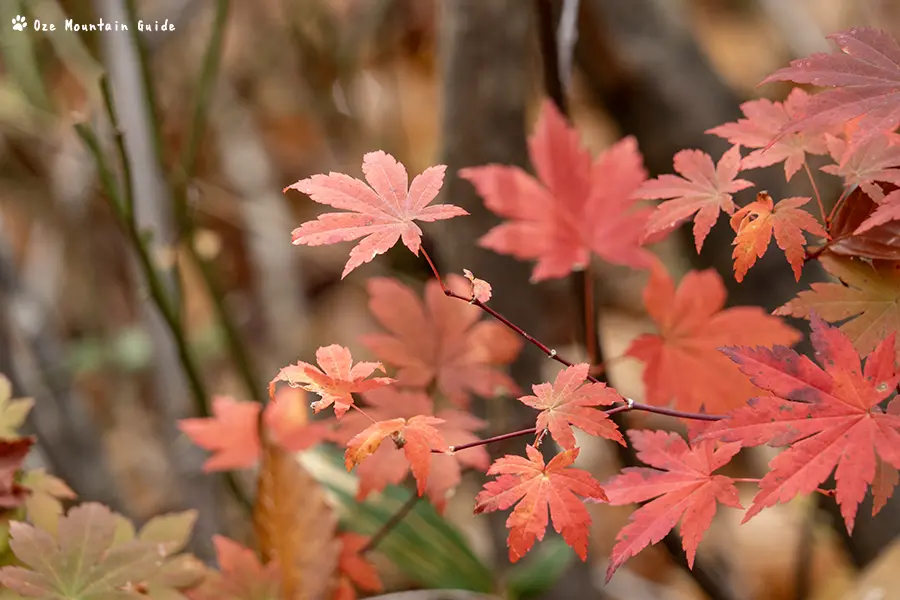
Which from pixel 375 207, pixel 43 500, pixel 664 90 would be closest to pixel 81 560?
pixel 43 500

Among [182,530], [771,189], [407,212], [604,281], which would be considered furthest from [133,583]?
[604,281]

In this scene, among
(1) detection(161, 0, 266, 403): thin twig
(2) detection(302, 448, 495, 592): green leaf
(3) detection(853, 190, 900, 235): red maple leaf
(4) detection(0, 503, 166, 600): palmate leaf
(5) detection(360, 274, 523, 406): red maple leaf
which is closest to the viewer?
(3) detection(853, 190, 900, 235): red maple leaf

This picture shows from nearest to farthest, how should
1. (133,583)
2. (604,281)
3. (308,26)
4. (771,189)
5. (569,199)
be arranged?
A: (133,583), (569,199), (771,189), (308,26), (604,281)

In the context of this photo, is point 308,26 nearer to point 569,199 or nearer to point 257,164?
point 257,164

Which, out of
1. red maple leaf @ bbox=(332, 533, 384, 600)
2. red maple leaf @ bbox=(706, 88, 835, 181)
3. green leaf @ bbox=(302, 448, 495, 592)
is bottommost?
green leaf @ bbox=(302, 448, 495, 592)

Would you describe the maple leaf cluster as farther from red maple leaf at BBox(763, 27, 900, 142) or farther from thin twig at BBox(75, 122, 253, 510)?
thin twig at BBox(75, 122, 253, 510)

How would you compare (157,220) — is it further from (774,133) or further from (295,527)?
(774,133)

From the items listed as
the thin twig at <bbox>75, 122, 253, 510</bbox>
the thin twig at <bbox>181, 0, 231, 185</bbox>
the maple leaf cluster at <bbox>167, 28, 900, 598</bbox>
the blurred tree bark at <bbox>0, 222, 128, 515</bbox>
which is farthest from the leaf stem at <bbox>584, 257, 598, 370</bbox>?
the blurred tree bark at <bbox>0, 222, 128, 515</bbox>

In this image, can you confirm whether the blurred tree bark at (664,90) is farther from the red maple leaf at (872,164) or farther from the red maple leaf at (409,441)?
the red maple leaf at (409,441)

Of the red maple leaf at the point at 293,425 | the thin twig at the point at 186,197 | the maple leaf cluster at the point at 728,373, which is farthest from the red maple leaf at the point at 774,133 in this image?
the thin twig at the point at 186,197
